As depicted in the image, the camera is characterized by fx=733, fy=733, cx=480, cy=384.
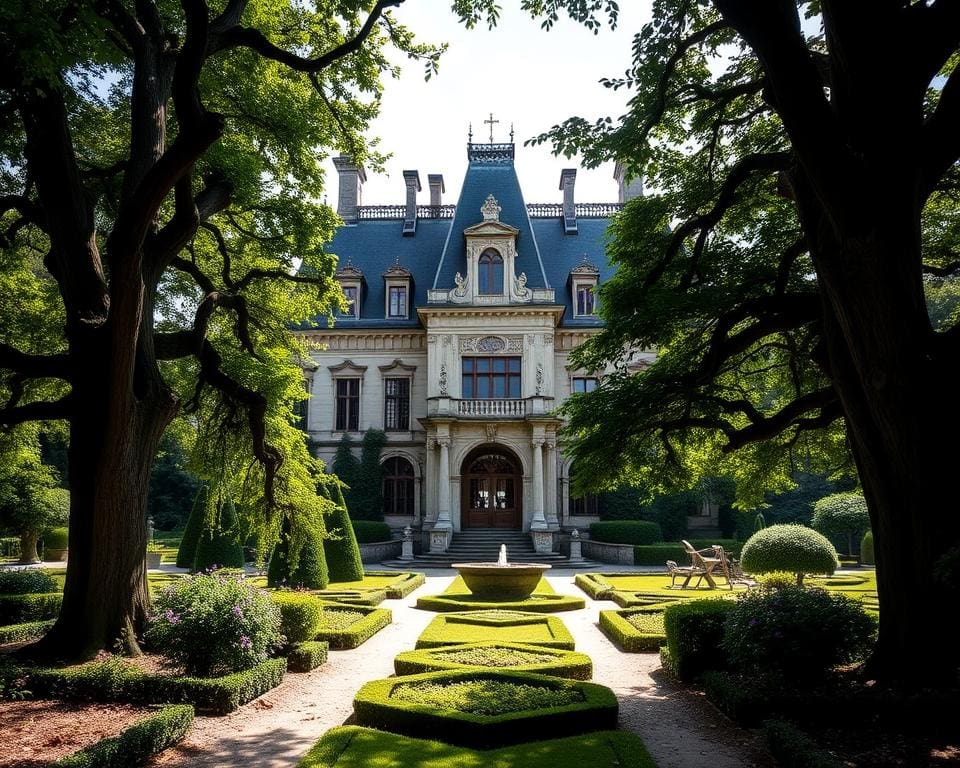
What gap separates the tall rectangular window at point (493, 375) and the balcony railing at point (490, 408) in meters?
0.89

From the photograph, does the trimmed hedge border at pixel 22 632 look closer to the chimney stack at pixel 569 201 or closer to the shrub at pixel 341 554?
the shrub at pixel 341 554

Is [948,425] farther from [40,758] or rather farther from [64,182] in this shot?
[64,182]

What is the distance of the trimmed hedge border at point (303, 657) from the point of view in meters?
9.95

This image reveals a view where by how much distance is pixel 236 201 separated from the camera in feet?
39.2

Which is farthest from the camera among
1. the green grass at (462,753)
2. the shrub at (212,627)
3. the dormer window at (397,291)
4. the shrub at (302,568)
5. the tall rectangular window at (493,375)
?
the dormer window at (397,291)

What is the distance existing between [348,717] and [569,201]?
32.2m

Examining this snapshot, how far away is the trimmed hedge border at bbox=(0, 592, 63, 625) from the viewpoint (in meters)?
11.8

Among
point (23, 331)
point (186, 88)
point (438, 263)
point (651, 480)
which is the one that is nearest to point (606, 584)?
point (651, 480)

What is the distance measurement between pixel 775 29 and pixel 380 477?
26.8 m

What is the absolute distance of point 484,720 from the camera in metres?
6.52

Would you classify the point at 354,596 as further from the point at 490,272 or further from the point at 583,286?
the point at 583,286

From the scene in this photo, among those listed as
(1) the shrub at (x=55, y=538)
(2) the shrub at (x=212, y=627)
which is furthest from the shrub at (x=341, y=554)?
(1) the shrub at (x=55, y=538)

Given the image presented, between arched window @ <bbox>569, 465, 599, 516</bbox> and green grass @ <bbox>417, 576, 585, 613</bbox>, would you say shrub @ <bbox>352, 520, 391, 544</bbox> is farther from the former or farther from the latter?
green grass @ <bbox>417, 576, 585, 613</bbox>

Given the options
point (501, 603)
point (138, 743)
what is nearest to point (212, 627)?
point (138, 743)
